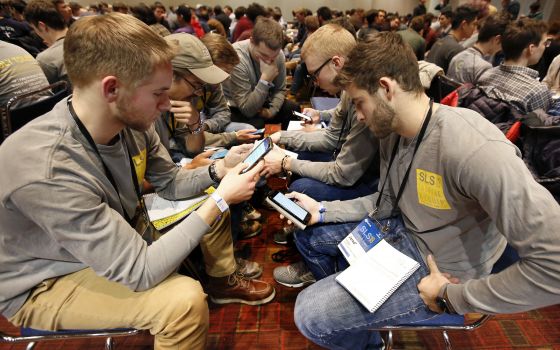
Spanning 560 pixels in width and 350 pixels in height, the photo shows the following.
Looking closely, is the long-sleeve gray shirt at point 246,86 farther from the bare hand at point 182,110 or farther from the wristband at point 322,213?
the wristband at point 322,213

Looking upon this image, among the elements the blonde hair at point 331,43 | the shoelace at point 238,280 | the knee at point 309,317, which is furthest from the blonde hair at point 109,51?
the shoelace at point 238,280

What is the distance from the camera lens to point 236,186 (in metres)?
1.32

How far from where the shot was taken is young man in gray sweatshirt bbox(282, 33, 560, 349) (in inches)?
34.7

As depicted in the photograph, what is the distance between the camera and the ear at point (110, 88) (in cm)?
94

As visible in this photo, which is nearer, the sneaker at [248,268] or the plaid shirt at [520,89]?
the sneaker at [248,268]

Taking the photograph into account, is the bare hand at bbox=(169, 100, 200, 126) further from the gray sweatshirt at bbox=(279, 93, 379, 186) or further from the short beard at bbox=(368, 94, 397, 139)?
the short beard at bbox=(368, 94, 397, 139)

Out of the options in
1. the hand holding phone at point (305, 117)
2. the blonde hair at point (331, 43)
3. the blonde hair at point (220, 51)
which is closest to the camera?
the blonde hair at point (331, 43)

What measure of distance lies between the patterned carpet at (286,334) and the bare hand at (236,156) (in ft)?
2.93

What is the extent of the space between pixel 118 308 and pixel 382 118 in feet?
4.05

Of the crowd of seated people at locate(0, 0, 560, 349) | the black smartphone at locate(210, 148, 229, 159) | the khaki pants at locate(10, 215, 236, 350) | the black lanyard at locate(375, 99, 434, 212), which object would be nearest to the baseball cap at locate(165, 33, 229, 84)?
Result: the crowd of seated people at locate(0, 0, 560, 349)

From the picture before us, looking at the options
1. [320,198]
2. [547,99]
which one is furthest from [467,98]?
[320,198]

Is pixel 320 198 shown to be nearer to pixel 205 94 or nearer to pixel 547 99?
pixel 205 94

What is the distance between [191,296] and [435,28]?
8713mm

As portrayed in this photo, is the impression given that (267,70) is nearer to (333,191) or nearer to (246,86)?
(246,86)
